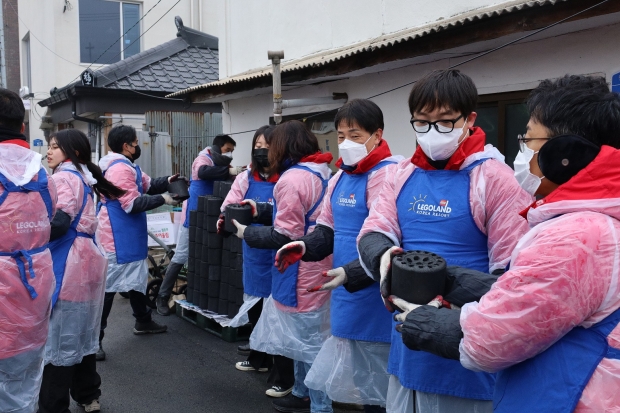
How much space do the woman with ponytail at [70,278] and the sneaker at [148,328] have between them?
2096 mm

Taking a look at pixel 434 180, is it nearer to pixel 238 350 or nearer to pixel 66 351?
pixel 66 351

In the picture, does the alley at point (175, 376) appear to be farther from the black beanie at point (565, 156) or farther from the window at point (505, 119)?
the black beanie at point (565, 156)

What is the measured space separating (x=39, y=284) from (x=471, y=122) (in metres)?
2.41

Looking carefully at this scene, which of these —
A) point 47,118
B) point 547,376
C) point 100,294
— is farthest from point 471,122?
point 47,118

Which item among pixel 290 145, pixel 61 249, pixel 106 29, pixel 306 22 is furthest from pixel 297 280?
pixel 106 29

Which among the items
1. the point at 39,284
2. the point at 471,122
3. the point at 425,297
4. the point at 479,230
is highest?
the point at 471,122

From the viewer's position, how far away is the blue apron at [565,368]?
4.76ft

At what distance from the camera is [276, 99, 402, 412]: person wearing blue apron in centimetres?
312

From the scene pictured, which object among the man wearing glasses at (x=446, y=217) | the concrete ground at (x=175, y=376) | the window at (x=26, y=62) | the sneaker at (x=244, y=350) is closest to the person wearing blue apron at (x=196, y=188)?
the concrete ground at (x=175, y=376)

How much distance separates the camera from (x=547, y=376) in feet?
4.98

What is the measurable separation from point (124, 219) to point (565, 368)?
16.1 feet

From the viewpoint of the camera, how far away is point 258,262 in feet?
15.7

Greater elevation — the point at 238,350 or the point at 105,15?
the point at 105,15

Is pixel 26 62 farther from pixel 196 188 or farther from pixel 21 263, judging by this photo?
pixel 21 263
